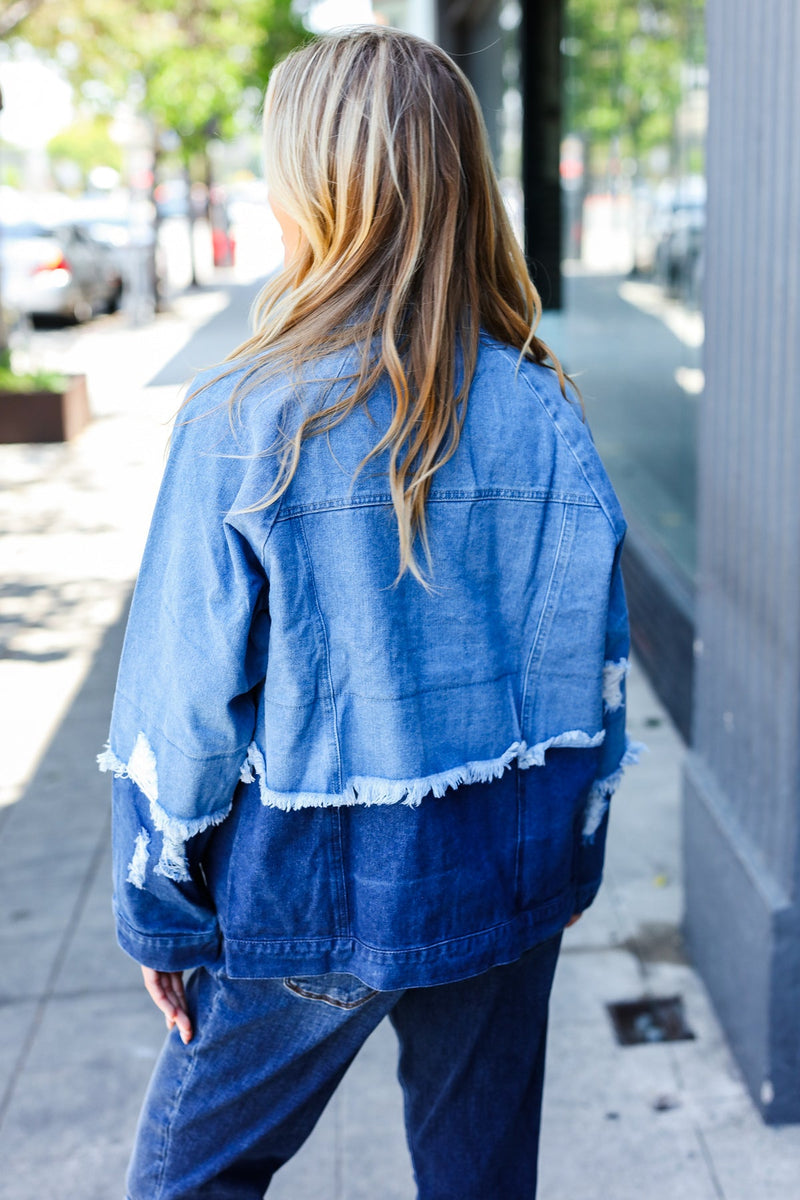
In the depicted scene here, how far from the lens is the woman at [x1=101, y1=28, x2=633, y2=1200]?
1428 millimetres

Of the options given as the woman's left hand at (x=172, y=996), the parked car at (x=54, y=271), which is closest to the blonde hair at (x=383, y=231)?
the woman's left hand at (x=172, y=996)

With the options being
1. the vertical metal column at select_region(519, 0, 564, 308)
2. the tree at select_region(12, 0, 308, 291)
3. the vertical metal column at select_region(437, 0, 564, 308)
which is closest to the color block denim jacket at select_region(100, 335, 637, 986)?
the vertical metal column at select_region(437, 0, 564, 308)

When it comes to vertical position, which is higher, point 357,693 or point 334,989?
point 357,693

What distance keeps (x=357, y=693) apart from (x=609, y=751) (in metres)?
0.45

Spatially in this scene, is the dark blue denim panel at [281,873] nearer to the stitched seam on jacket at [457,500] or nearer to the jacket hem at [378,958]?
the jacket hem at [378,958]

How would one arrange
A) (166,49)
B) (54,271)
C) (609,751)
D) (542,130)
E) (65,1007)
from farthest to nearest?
(54,271), (166,49), (542,130), (65,1007), (609,751)

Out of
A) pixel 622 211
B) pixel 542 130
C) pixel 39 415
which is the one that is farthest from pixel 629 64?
pixel 39 415

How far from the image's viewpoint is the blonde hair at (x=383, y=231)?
1414 mm

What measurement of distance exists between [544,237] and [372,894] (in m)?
7.13

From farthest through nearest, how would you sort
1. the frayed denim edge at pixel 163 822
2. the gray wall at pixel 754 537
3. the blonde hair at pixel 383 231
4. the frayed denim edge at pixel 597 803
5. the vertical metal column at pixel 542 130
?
the vertical metal column at pixel 542 130, the gray wall at pixel 754 537, the frayed denim edge at pixel 597 803, the frayed denim edge at pixel 163 822, the blonde hair at pixel 383 231

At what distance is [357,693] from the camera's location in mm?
1493

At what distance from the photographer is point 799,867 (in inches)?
97.8

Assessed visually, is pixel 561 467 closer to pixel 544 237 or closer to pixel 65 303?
pixel 544 237

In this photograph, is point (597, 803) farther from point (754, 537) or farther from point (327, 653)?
point (754, 537)
